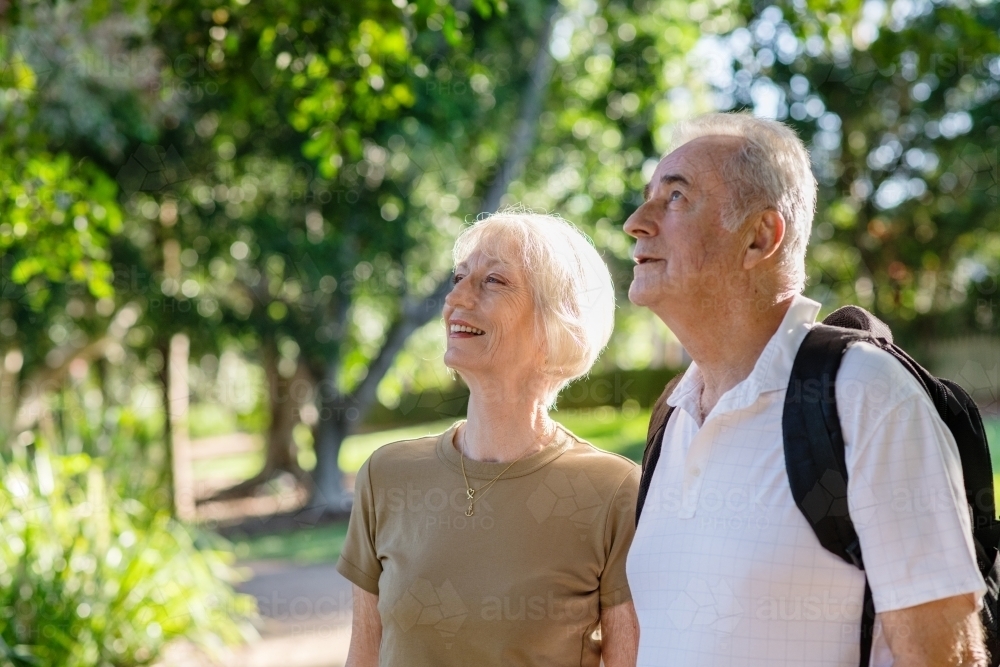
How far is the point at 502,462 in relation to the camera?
7.87 ft

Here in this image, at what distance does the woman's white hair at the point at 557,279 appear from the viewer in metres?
2.44

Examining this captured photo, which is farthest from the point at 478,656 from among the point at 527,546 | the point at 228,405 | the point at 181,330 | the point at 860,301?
the point at 228,405

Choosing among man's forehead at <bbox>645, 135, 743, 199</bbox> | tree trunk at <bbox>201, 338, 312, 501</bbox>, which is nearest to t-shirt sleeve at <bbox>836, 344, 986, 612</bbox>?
man's forehead at <bbox>645, 135, 743, 199</bbox>

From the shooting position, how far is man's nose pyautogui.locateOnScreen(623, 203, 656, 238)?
195 centimetres

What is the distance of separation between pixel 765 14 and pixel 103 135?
622 centimetres

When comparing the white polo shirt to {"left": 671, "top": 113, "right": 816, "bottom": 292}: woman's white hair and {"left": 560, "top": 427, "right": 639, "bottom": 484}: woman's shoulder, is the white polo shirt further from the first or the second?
{"left": 560, "top": 427, "right": 639, "bottom": 484}: woman's shoulder

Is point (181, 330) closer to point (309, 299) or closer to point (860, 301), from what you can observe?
point (309, 299)

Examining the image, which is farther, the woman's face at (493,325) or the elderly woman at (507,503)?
the woman's face at (493,325)

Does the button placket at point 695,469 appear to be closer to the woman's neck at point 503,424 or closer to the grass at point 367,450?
the woman's neck at point 503,424

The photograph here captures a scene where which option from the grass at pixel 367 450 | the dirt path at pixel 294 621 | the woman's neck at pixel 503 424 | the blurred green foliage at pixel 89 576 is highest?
the woman's neck at pixel 503 424

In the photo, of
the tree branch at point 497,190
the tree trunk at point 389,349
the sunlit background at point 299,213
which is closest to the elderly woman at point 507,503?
the sunlit background at point 299,213

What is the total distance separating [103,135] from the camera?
9500 millimetres

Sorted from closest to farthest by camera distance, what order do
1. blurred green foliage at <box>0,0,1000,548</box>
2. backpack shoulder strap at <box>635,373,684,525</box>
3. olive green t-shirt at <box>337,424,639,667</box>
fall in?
backpack shoulder strap at <box>635,373,684,525</box>, olive green t-shirt at <box>337,424,639,667</box>, blurred green foliage at <box>0,0,1000,548</box>

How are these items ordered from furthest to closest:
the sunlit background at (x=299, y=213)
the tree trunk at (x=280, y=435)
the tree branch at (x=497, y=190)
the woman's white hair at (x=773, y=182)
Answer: the tree trunk at (x=280, y=435) < the tree branch at (x=497, y=190) < the sunlit background at (x=299, y=213) < the woman's white hair at (x=773, y=182)
